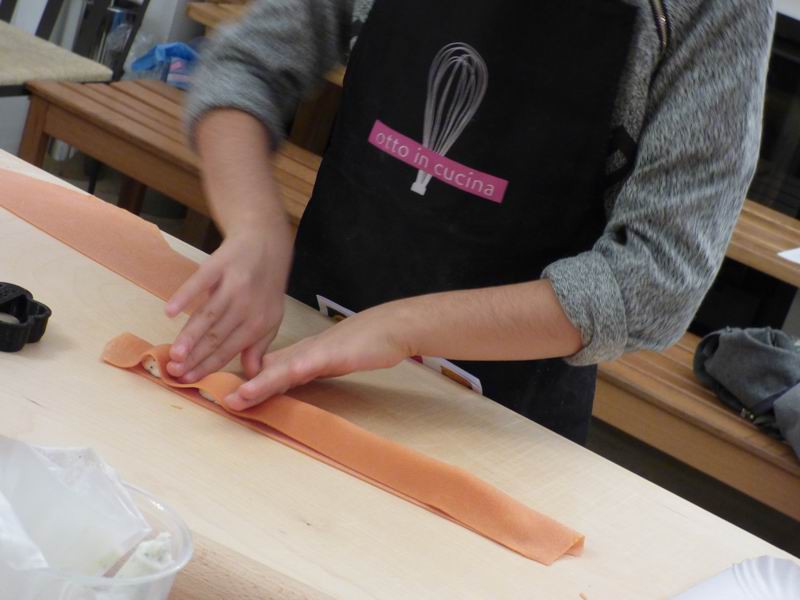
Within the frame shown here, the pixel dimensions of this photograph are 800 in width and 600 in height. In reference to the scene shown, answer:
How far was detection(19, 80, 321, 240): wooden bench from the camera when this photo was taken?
2.75 meters

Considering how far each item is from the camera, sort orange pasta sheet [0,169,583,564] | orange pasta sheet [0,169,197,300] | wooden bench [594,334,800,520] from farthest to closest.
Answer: wooden bench [594,334,800,520], orange pasta sheet [0,169,197,300], orange pasta sheet [0,169,583,564]

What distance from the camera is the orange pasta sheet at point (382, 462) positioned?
91 cm

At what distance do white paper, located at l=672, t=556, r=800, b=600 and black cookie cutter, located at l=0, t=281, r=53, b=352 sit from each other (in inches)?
21.6

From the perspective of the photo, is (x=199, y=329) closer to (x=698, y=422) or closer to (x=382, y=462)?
(x=382, y=462)

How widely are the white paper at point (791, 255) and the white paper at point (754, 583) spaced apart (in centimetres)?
180

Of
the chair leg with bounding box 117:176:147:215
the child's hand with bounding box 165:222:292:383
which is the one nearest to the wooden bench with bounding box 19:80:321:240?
the chair leg with bounding box 117:176:147:215

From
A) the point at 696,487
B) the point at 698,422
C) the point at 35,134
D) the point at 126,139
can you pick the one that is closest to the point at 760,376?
the point at 698,422

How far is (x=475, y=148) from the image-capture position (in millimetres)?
1217

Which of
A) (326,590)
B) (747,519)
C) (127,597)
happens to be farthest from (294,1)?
(747,519)

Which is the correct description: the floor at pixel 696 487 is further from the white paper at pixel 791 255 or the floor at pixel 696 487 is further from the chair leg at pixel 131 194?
the chair leg at pixel 131 194

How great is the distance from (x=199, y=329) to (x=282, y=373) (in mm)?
89

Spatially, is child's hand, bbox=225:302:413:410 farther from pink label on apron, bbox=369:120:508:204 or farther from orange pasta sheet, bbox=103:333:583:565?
pink label on apron, bbox=369:120:508:204

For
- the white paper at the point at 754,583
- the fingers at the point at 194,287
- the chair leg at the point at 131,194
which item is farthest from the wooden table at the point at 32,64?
the white paper at the point at 754,583

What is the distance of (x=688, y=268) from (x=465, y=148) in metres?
0.28
